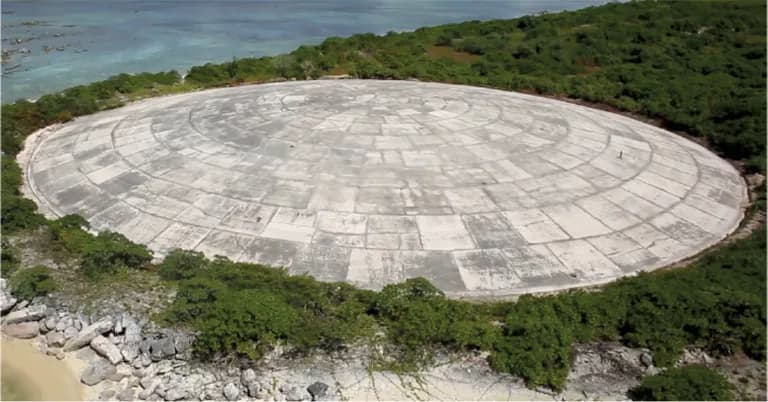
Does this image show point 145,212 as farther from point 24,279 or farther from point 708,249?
point 708,249

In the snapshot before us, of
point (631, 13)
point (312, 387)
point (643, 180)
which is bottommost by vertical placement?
point (312, 387)

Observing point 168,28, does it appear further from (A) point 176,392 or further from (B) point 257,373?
(A) point 176,392

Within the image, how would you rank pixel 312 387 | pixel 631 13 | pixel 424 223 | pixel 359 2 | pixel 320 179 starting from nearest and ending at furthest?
pixel 312 387
pixel 424 223
pixel 320 179
pixel 631 13
pixel 359 2

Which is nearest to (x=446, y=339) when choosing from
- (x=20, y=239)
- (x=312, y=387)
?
(x=312, y=387)

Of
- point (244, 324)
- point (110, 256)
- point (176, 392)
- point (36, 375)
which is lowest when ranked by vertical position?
point (36, 375)

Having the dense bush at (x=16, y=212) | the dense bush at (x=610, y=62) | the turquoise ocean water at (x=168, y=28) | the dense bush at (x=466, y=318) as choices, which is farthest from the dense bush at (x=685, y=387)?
the turquoise ocean water at (x=168, y=28)

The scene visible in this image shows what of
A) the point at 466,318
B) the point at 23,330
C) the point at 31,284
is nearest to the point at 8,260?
the point at 31,284
